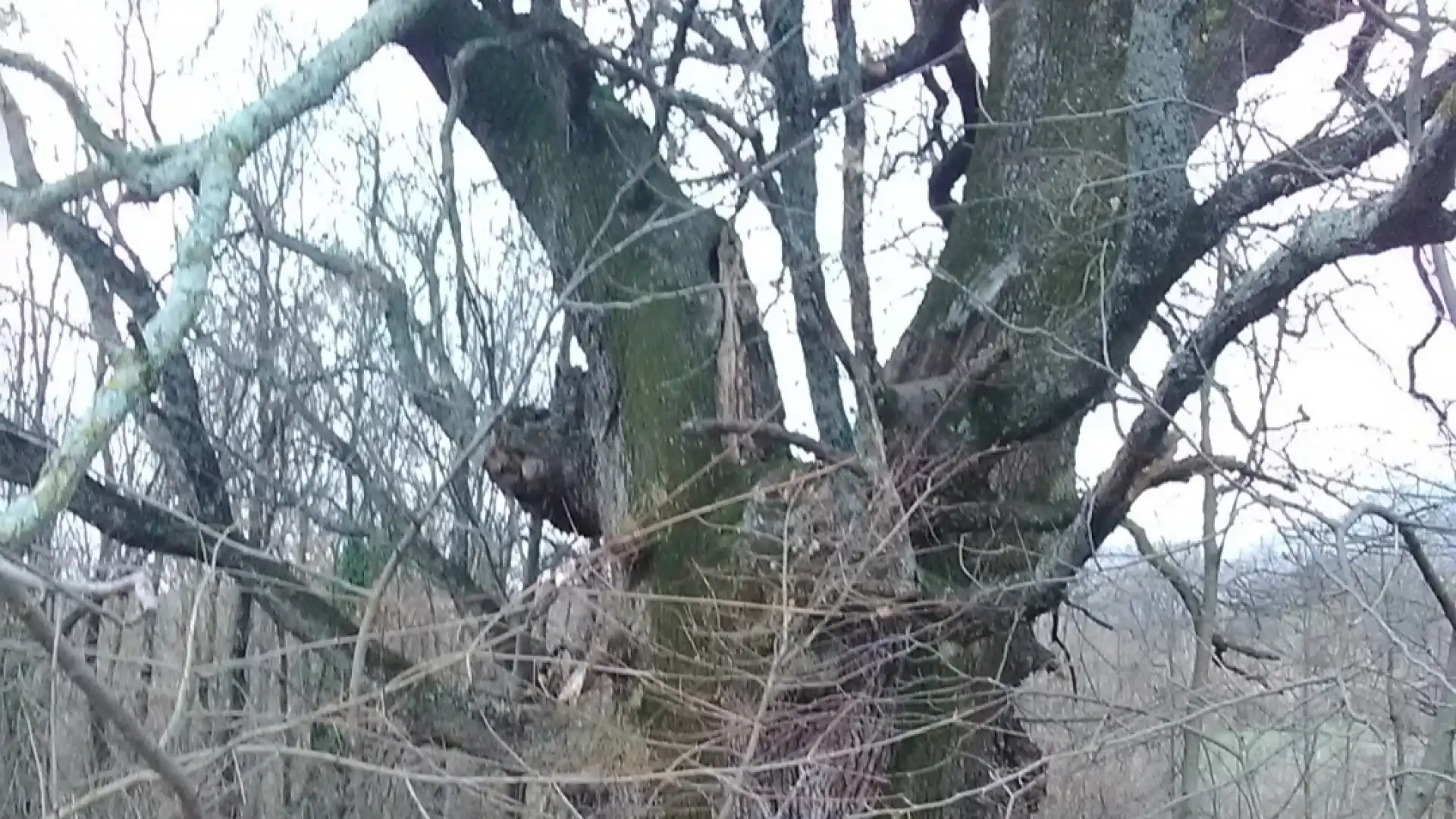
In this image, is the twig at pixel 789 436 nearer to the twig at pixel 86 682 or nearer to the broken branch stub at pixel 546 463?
the broken branch stub at pixel 546 463

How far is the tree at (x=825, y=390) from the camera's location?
13.9 feet

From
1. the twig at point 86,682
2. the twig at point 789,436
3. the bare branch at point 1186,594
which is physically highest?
the twig at point 789,436

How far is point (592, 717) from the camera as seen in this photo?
15.0 ft

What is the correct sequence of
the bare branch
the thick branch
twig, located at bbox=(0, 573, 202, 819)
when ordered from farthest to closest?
the bare branch → the thick branch → twig, located at bbox=(0, 573, 202, 819)

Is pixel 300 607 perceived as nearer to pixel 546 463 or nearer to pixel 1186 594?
pixel 546 463

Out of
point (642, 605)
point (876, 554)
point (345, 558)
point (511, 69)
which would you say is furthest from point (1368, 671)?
point (345, 558)

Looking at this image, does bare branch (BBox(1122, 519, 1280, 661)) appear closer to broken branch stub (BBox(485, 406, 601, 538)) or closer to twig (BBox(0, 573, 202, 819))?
broken branch stub (BBox(485, 406, 601, 538))

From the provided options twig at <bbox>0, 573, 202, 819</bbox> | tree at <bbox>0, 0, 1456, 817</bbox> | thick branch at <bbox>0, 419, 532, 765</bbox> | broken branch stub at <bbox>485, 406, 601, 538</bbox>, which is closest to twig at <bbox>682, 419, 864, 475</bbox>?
tree at <bbox>0, 0, 1456, 817</bbox>

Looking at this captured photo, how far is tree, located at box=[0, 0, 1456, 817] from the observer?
4.23 metres

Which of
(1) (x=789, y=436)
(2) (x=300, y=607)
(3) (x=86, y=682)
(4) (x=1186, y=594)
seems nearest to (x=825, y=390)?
(1) (x=789, y=436)

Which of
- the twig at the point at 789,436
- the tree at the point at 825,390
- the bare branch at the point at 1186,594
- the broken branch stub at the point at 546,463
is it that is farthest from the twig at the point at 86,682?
the bare branch at the point at 1186,594

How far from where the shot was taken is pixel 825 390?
4617 mm

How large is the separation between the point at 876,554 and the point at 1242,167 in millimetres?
1816

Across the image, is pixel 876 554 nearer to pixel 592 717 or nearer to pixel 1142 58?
Result: pixel 592 717
